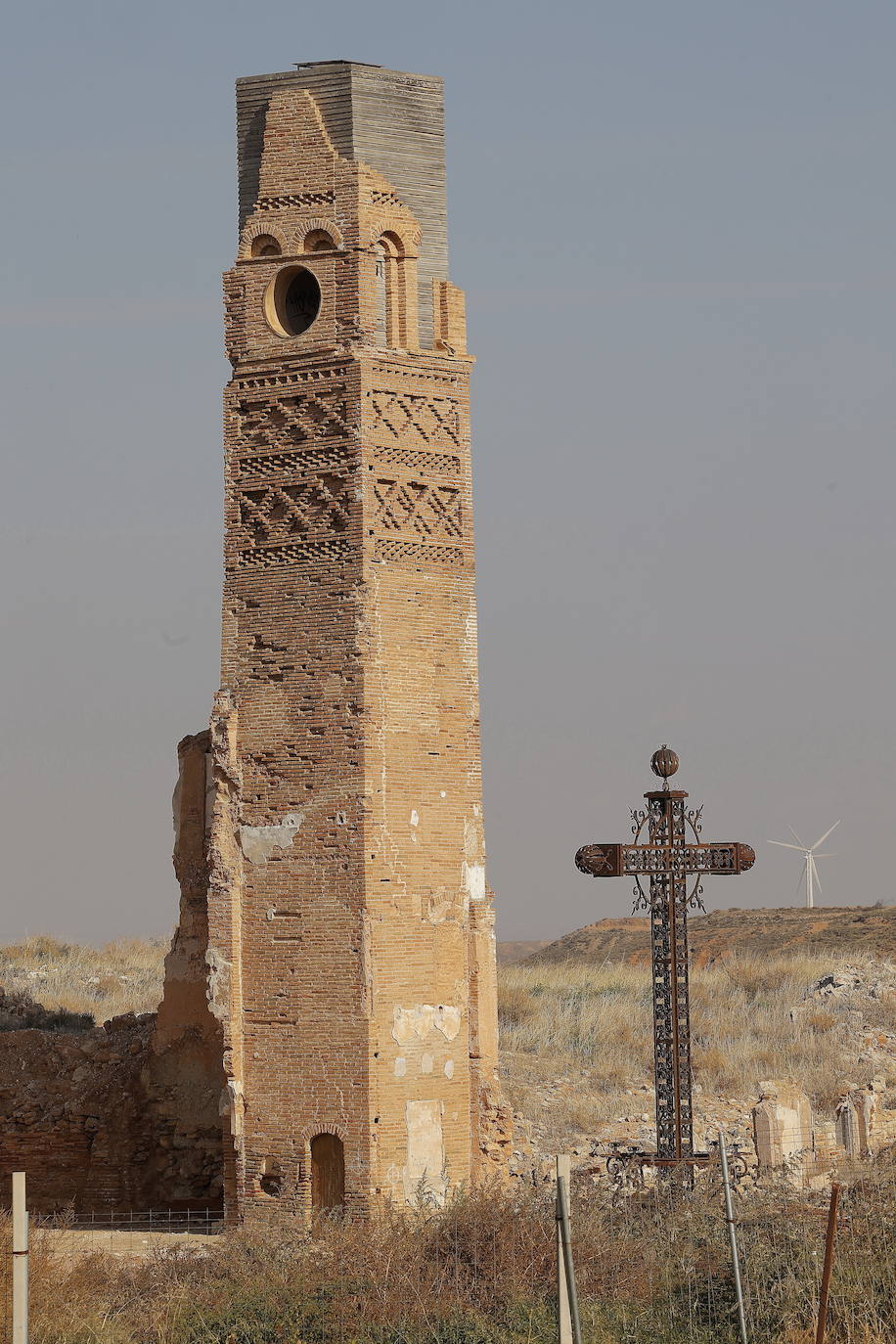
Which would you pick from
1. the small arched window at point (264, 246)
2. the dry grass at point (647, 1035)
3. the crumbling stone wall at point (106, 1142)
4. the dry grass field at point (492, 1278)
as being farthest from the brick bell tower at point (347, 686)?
the dry grass at point (647, 1035)

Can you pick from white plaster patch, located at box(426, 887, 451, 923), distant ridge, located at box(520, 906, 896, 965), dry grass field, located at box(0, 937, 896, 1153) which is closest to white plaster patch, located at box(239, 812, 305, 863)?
white plaster patch, located at box(426, 887, 451, 923)

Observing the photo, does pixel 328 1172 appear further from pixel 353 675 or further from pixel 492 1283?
pixel 353 675

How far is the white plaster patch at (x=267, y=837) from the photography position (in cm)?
2289

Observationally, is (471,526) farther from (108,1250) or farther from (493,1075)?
(108,1250)

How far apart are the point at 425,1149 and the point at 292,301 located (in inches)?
358

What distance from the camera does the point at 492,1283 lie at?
58.5ft

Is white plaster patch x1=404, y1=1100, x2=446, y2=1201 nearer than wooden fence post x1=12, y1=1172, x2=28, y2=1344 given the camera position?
No

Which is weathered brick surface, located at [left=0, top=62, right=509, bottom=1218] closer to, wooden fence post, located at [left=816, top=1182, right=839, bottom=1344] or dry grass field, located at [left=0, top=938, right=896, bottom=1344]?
dry grass field, located at [left=0, top=938, right=896, bottom=1344]

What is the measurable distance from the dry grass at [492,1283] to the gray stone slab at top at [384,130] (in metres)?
9.73

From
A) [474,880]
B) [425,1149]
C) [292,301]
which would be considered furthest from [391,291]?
[425,1149]

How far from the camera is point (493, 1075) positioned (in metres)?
23.6

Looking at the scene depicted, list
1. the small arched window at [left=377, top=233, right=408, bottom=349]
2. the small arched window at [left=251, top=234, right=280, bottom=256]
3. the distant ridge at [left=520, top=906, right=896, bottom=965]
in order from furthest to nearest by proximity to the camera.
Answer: the distant ridge at [left=520, top=906, right=896, bottom=965]
the small arched window at [left=251, top=234, right=280, bottom=256]
the small arched window at [left=377, top=233, right=408, bottom=349]

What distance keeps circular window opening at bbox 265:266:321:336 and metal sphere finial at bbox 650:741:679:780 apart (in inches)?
232

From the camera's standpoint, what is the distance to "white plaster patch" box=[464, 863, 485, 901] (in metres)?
23.4
